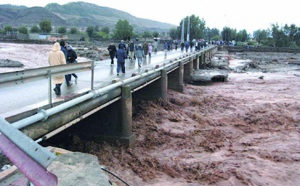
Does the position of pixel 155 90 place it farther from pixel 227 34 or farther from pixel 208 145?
pixel 227 34

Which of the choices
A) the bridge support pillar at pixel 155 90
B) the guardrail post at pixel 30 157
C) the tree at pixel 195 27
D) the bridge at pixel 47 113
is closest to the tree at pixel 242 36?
the tree at pixel 195 27

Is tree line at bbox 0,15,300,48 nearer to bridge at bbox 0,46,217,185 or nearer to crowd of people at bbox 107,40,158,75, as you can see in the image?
crowd of people at bbox 107,40,158,75

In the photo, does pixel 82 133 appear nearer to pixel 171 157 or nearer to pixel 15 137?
pixel 171 157

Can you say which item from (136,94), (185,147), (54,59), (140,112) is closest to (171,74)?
(136,94)

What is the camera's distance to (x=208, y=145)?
10992mm

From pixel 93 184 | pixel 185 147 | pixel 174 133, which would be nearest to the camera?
pixel 93 184

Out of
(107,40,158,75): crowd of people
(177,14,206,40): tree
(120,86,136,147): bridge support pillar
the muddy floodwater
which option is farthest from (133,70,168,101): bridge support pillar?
(177,14,206,40): tree

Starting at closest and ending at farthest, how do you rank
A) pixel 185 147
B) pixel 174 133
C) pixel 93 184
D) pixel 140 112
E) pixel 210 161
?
pixel 93 184, pixel 210 161, pixel 185 147, pixel 174 133, pixel 140 112

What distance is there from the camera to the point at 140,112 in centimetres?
1416

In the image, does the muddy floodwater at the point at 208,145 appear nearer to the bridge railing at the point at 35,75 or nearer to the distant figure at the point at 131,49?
the bridge railing at the point at 35,75

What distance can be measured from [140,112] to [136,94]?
2.13m

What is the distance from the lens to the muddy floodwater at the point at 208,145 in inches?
334

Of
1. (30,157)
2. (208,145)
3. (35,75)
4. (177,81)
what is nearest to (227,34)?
(177,81)

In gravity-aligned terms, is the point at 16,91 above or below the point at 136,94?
above
